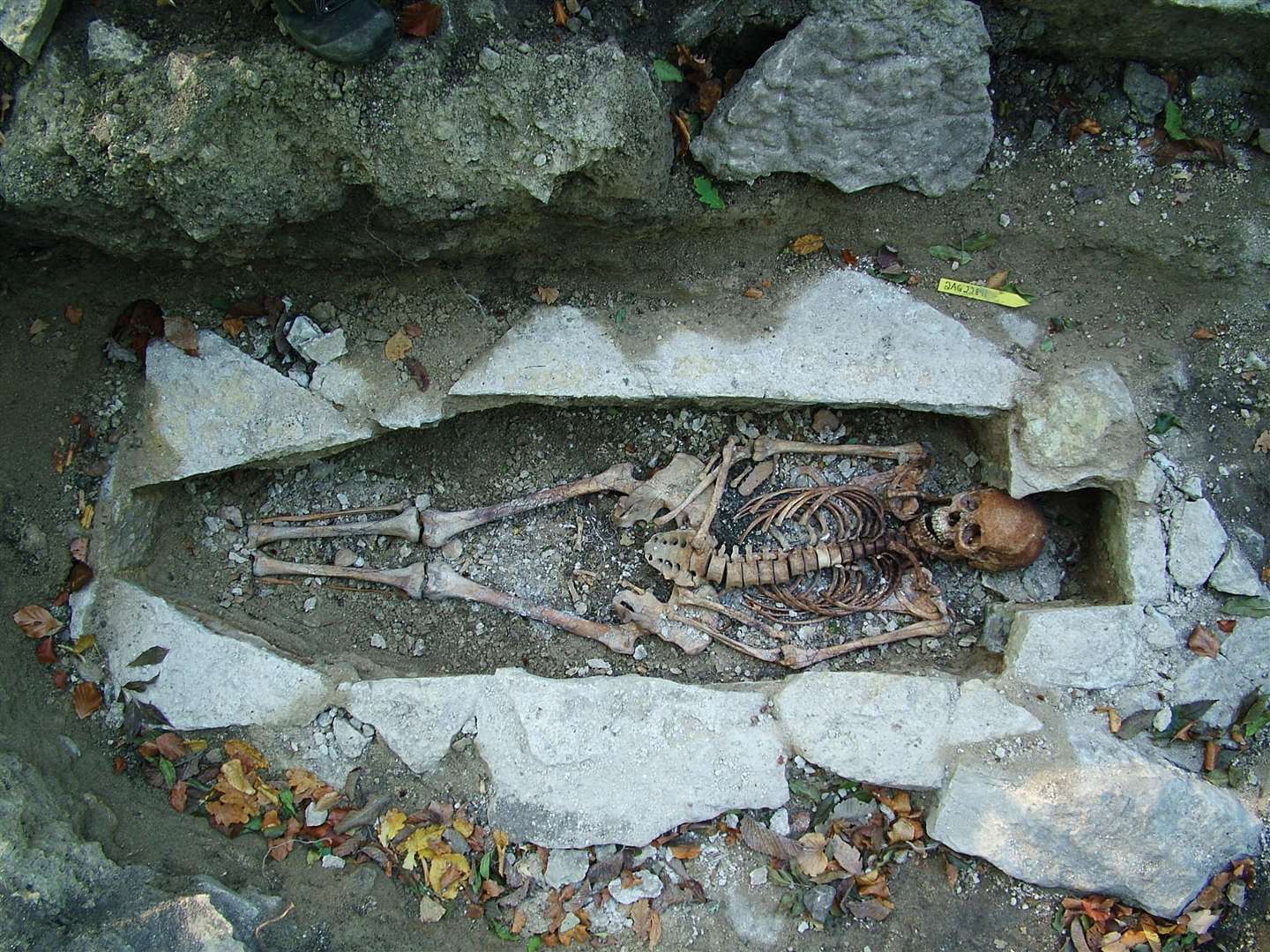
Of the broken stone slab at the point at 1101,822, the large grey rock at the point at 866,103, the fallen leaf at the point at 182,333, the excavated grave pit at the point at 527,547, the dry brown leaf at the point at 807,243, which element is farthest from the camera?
the excavated grave pit at the point at 527,547

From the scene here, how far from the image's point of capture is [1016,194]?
3.74 m

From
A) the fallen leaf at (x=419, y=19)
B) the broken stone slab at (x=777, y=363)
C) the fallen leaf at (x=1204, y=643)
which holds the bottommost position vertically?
the fallen leaf at (x=1204, y=643)

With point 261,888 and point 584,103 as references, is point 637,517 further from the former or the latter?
point 261,888

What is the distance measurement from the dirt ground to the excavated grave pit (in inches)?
1.0

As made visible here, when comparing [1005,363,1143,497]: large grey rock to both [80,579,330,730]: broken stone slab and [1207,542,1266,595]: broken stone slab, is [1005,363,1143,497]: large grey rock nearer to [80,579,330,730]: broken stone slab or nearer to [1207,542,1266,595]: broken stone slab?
[1207,542,1266,595]: broken stone slab

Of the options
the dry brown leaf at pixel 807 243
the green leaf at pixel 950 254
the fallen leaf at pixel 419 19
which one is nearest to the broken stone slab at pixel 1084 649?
the green leaf at pixel 950 254

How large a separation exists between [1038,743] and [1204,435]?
1.43 metres

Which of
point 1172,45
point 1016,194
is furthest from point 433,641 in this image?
point 1172,45

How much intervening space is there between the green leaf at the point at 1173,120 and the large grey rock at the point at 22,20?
401 cm

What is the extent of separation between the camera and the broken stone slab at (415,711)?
12.2ft

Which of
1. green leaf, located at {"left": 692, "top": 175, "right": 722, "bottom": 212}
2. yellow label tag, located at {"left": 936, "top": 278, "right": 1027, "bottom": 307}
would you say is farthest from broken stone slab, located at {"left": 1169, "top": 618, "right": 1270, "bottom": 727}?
green leaf, located at {"left": 692, "top": 175, "right": 722, "bottom": 212}

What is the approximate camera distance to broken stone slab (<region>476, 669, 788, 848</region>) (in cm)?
365

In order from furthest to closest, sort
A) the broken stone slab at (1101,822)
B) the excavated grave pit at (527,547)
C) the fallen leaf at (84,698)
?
the excavated grave pit at (527,547) < the fallen leaf at (84,698) < the broken stone slab at (1101,822)

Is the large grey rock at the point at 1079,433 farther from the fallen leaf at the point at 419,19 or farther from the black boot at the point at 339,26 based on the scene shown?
the black boot at the point at 339,26
